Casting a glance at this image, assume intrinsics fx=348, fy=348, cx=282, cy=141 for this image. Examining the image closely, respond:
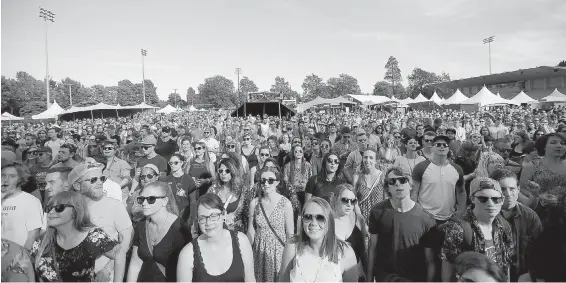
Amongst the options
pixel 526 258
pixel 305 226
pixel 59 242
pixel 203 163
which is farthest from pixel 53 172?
pixel 526 258

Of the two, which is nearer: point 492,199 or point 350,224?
point 492,199

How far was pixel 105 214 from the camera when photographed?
10.4ft

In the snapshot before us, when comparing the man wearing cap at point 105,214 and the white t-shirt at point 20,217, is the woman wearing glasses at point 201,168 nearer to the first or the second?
the man wearing cap at point 105,214

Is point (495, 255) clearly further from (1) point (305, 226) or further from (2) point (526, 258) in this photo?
(1) point (305, 226)

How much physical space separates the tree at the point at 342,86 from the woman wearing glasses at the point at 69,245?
327 ft

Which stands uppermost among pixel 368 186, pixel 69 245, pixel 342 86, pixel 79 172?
pixel 342 86

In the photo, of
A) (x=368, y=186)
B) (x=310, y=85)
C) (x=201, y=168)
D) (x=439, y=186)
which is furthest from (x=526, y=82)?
(x=310, y=85)

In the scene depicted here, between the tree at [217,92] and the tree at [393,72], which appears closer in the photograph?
the tree at [393,72]

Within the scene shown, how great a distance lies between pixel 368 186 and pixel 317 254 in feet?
6.84

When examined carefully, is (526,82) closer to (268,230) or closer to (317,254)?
(268,230)

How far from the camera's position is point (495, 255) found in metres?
2.49

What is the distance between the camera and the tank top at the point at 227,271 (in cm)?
247

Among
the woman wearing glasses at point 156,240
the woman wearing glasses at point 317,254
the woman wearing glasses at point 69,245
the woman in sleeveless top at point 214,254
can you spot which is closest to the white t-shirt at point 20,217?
the woman wearing glasses at point 69,245

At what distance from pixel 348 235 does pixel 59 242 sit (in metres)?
2.48
